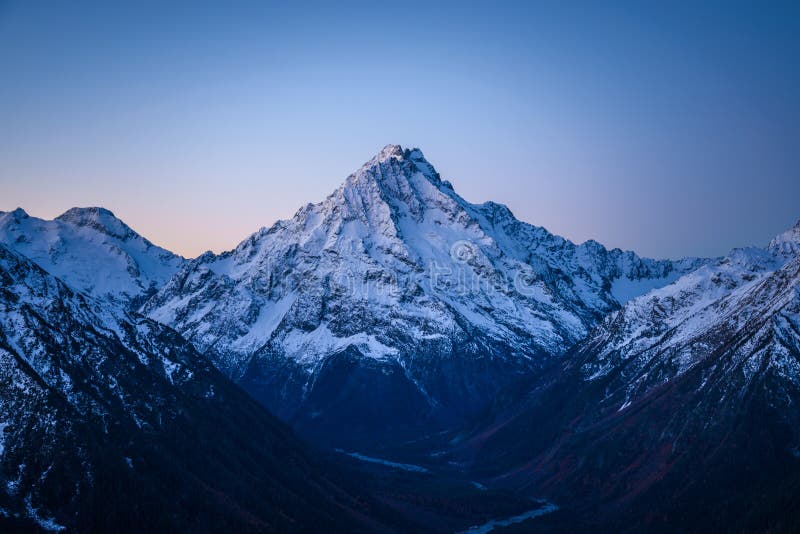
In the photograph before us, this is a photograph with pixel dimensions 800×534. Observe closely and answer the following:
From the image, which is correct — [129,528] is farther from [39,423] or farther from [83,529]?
[39,423]

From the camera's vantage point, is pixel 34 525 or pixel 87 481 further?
pixel 87 481

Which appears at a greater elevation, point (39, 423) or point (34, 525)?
point (39, 423)

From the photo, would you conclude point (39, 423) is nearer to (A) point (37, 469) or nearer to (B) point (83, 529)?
(A) point (37, 469)

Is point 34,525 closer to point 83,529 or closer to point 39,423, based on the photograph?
point 83,529

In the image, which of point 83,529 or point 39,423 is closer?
point 83,529

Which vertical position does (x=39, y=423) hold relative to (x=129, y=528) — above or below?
above

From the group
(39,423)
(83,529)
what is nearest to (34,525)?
(83,529)

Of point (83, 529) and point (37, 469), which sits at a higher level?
point (37, 469)
